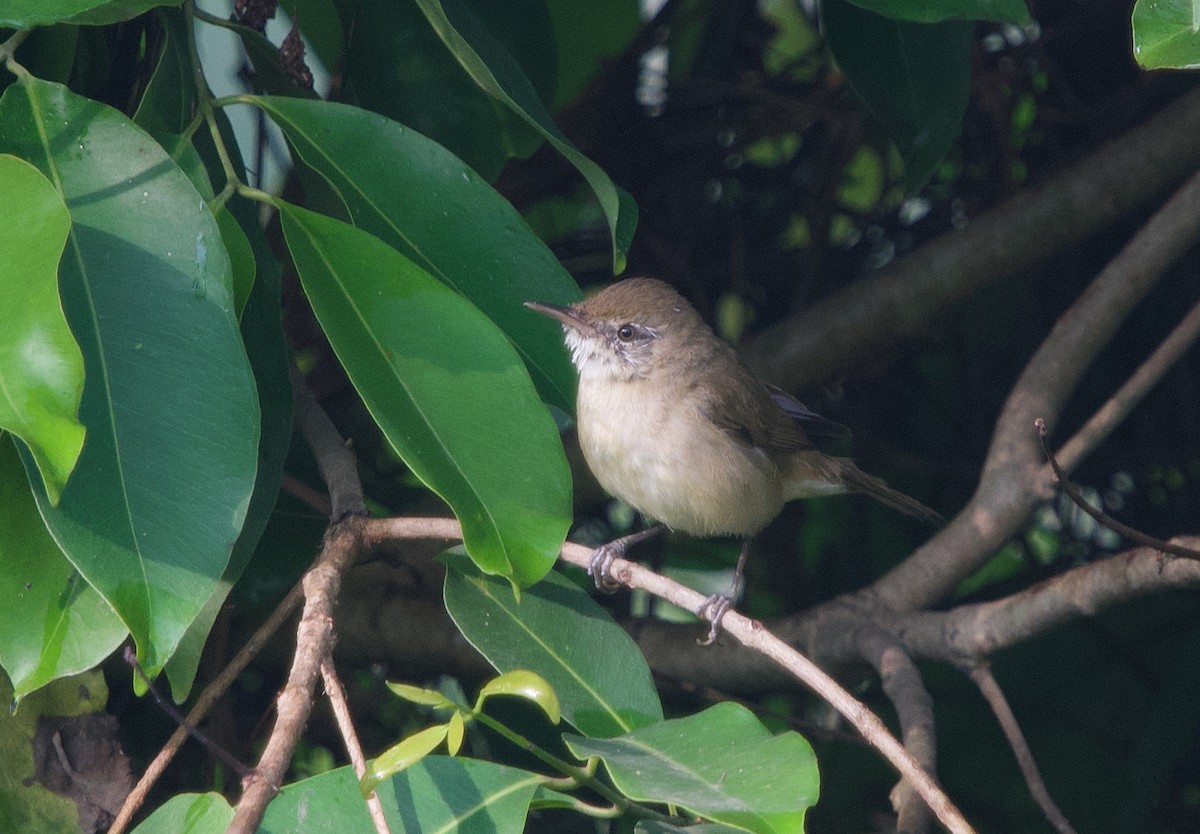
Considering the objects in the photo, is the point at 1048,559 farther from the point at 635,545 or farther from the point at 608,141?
the point at 608,141

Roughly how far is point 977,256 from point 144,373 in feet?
9.05

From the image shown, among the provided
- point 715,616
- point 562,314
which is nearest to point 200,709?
point 562,314

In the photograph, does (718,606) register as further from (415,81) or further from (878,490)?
(415,81)

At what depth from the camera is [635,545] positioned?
449 cm

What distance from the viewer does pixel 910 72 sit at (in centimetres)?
325

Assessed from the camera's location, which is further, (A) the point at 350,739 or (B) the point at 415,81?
(B) the point at 415,81

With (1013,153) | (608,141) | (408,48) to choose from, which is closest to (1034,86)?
(1013,153)

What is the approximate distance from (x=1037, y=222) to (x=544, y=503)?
238 cm

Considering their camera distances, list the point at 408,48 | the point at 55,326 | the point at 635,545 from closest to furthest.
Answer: the point at 55,326
the point at 408,48
the point at 635,545

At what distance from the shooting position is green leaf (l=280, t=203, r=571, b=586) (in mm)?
2238

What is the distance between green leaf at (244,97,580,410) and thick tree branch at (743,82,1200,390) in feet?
5.26

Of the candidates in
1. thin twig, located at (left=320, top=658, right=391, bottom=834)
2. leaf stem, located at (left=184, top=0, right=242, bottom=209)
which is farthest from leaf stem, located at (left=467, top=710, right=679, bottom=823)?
leaf stem, located at (left=184, top=0, right=242, bottom=209)

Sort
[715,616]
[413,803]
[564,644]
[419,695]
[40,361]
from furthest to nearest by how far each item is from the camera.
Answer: [715,616], [564,644], [413,803], [419,695], [40,361]

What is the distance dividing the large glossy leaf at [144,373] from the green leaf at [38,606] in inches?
9.1
